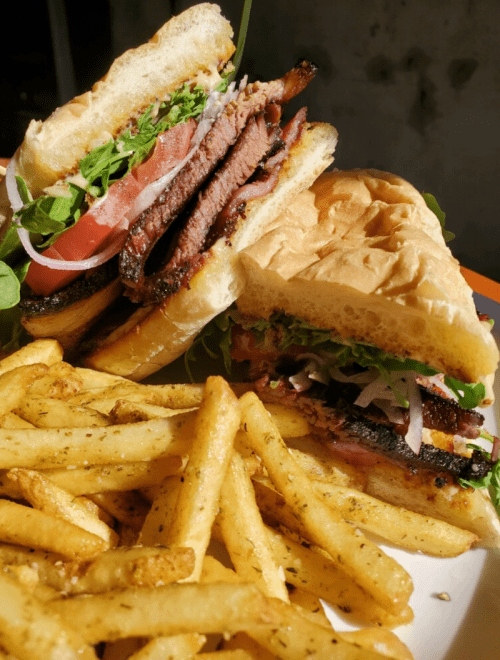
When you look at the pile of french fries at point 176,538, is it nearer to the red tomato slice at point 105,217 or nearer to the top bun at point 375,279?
the red tomato slice at point 105,217

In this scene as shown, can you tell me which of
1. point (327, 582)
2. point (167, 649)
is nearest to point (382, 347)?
point (327, 582)

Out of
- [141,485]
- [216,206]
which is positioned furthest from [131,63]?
[141,485]

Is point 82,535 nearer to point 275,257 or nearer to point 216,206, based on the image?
point 275,257

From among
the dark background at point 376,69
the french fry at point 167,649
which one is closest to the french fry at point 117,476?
the french fry at point 167,649

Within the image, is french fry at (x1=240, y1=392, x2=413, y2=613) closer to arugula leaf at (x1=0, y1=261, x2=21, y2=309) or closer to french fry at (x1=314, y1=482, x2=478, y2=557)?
french fry at (x1=314, y1=482, x2=478, y2=557)

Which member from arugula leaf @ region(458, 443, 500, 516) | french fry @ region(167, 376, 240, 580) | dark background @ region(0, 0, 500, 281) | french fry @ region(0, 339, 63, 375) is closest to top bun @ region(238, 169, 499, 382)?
arugula leaf @ region(458, 443, 500, 516)

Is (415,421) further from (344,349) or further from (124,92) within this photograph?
(124,92)
